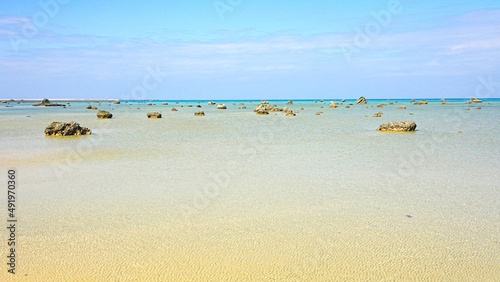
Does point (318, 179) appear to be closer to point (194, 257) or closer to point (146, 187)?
point (146, 187)

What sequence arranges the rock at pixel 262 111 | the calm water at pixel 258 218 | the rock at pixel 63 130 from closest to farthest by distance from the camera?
1. the calm water at pixel 258 218
2. the rock at pixel 63 130
3. the rock at pixel 262 111

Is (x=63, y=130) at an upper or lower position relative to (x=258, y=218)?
lower

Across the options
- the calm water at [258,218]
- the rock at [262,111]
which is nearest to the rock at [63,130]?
the calm water at [258,218]

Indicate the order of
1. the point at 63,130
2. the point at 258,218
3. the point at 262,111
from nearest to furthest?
1. the point at 258,218
2. the point at 63,130
3. the point at 262,111

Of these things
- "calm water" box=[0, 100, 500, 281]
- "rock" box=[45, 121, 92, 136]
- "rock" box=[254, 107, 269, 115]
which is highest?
"calm water" box=[0, 100, 500, 281]

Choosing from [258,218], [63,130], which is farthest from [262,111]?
[258,218]

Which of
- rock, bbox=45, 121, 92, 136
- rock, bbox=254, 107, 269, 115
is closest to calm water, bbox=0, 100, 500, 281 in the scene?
rock, bbox=45, 121, 92, 136

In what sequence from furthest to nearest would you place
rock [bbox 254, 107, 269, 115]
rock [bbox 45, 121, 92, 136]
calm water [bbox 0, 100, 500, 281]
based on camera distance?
rock [bbox 254, 107, 269, 115] < rock [bbox 45, 121, 92, 136] < calm water [bbox 0, 100, 500, 281]

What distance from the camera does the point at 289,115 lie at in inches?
1786

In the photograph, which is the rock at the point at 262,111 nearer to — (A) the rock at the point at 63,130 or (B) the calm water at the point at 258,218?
(A) the rock at the point at 63,130

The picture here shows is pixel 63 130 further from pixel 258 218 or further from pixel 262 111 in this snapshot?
pixel 262 111

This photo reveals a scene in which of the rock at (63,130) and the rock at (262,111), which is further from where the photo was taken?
the rock at (262,111)

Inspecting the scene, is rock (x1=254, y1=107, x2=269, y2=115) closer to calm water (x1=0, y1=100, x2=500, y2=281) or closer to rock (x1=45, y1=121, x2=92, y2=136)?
rock (x1=45, y1=121, x2=92, y2=136)

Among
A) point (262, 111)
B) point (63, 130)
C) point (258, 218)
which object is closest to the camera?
point (258, 218)
